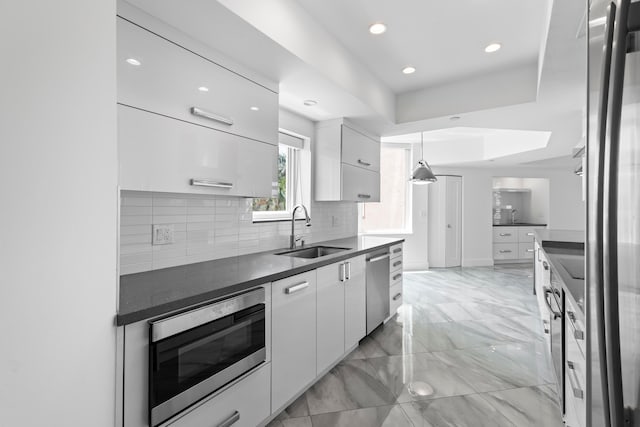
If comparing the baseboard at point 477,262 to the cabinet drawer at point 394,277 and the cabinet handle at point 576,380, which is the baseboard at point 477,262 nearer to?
the cabinet drawer at point 394,277

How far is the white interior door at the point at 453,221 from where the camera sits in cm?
671

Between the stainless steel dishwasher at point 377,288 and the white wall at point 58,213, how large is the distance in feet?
7.22

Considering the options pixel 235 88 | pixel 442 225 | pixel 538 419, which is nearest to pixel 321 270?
pixel 235 88

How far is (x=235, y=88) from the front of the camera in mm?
1936

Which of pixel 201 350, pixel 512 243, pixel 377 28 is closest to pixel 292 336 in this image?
pixel 201 350

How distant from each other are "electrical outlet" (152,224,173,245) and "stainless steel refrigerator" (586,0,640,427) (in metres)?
1.91

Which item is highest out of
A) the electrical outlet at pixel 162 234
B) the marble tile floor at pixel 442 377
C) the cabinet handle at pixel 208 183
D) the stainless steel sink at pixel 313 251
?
the cabinet handle at pixel 208 183

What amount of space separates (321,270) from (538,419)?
155cm

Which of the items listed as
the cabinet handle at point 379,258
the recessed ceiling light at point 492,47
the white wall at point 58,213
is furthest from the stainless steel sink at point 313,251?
the recessed ceiling light at point 492,47

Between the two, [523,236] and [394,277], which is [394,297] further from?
[523,236]

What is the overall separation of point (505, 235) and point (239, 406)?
732cm

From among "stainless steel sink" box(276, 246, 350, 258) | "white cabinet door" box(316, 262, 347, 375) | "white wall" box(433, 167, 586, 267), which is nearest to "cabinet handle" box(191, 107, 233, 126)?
"white cabinet door" box(316, 262, 347, 375)

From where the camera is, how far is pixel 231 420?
58.6 inches

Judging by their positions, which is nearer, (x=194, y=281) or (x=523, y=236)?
(x=194, y=281)
